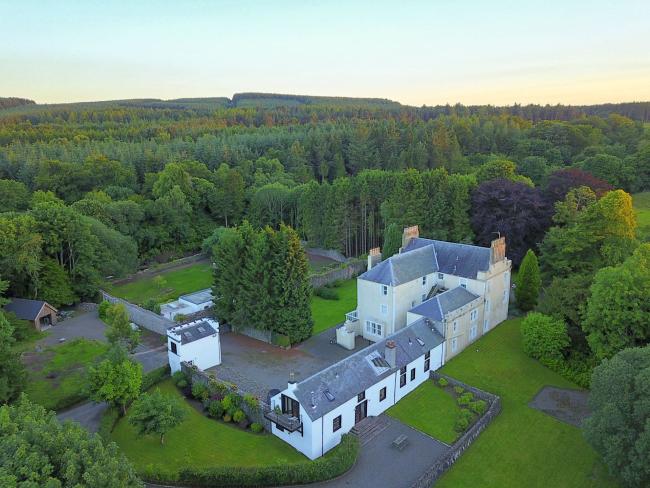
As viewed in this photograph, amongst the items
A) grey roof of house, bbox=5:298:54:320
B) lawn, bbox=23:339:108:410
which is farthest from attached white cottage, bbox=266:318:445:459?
grey roof of house, bbox=5:298:54:320

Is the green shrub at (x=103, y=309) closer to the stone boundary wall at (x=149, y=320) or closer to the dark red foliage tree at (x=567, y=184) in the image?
the stone boundary wall at (x=149, y=320)

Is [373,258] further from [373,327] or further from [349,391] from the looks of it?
[349,391]

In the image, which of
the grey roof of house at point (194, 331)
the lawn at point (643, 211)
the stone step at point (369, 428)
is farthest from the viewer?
the lawn at point (643, 211)

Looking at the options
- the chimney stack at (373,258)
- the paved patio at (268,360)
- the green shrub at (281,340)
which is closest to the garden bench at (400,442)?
the paved patio at (268,360)

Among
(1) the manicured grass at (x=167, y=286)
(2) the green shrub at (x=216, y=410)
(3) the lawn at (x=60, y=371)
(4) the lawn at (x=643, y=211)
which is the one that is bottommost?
(1) the manicured grass at (x=167, y=286)

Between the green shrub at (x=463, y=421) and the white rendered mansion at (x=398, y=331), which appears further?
the green shrub at (x=463, y=421)

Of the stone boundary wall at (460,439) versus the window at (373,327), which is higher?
the window at (373,327)

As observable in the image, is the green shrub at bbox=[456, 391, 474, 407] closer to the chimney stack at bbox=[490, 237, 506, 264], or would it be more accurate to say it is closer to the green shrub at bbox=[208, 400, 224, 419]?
the chimney stack at bbox=[490, 237, 506, 264]

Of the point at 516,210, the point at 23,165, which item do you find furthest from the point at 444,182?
the point at 23,165
